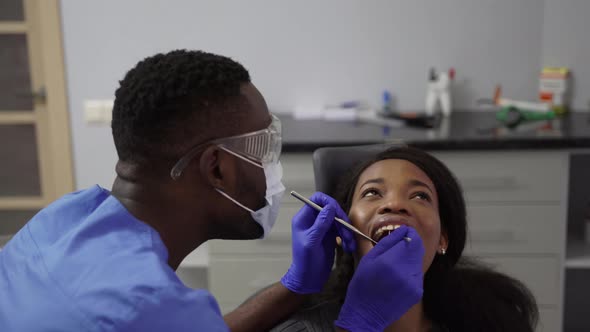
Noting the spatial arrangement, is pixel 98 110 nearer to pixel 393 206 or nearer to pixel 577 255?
pixel 393 206

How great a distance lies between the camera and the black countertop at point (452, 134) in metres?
2.24

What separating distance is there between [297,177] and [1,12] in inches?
60.8

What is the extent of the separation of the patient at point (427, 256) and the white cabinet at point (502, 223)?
2.36 ft

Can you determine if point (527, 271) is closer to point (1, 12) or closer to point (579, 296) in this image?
point (579, 296)

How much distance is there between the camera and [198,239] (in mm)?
1146

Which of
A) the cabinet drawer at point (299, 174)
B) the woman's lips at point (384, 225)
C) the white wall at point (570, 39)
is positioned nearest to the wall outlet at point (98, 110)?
the cabinet drawer at point (299, 174)

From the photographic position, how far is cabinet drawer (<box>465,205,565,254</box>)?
2295 mm

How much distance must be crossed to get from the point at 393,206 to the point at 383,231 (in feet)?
0.20

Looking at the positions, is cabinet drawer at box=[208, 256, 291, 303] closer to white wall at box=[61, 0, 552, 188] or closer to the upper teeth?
white wall at box=[61, 0, 552, 188]

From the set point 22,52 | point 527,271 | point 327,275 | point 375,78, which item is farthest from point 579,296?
point 22,52

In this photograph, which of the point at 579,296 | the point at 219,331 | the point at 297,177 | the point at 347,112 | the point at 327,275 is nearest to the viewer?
the point at 219,331

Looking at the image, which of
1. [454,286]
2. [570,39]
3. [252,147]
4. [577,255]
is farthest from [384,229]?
[570,39]

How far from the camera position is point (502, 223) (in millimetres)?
2307

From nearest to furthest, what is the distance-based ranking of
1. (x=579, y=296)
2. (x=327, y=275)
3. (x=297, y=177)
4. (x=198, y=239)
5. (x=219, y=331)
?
(x=219, y=331) < (x=198, y=239) < (x=327, y=275) < (x=297, y=177) < (x=579, y=296)
